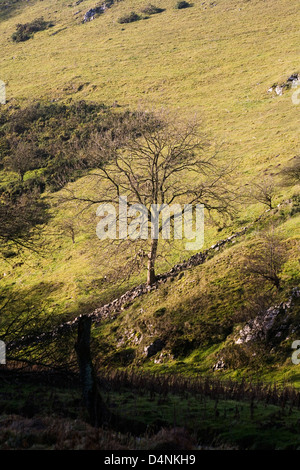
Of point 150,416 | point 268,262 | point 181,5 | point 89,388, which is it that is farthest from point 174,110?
point 181,5

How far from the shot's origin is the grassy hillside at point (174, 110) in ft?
58.8

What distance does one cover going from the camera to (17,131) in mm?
77250

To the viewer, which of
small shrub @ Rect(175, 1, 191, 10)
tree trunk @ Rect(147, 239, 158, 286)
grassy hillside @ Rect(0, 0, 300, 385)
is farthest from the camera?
small shrub @ Rect(175, 1, 191, 10)

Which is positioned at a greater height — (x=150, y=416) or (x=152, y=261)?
(x=152, y=261)

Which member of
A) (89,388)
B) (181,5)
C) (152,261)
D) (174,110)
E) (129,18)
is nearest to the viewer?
(89,388)

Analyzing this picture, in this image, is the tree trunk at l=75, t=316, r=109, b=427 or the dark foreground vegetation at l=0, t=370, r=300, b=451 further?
the tree trunk at l=75, t=316, r=109, b=427

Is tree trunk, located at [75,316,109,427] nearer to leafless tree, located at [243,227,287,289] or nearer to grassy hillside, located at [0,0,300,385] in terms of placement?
grassy hillside, located at [0,0,300,385]

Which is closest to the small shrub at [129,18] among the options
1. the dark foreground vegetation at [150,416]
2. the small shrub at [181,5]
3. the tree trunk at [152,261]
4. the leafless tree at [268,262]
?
the small shrub at [181,5]

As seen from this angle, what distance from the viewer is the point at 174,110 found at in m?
62.8

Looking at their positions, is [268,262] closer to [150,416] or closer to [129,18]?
[150,416]

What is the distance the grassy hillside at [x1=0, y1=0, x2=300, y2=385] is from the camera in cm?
1792

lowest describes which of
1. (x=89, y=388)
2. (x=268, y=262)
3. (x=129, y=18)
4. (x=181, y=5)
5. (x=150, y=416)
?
(x=150, y=416)

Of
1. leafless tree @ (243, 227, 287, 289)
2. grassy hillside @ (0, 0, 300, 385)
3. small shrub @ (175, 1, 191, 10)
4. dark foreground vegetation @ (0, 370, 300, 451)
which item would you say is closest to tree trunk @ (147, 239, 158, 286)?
grassy hillside @ (0, 0, 300, 385)

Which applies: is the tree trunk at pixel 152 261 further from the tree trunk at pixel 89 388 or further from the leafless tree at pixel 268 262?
the tree trunk at pixel 89 388
